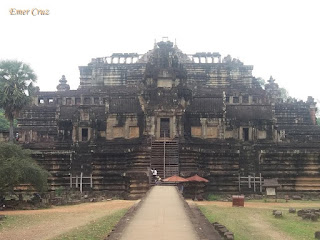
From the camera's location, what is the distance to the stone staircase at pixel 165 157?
2770 cm

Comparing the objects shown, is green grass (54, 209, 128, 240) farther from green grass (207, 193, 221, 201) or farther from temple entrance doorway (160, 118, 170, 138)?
temple entrance doorway (160, 118, 170, 138)

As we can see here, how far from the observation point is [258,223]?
18125 mm

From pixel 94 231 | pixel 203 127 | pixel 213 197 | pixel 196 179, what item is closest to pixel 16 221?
pixel 94 231

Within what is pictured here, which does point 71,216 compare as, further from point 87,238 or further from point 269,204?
point 269,204

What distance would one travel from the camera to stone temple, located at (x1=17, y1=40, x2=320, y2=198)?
95.2 ft

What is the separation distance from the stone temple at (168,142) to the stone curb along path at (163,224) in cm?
1079

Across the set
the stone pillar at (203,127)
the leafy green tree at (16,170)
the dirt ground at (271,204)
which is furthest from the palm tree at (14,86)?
the dirt ground at (271,204)

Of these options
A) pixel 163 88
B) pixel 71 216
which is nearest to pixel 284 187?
pixel 163 88

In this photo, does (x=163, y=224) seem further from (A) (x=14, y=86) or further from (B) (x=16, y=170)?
(A) (x=14, y=86)

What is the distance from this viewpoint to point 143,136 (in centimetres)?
3170

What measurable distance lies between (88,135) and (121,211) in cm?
1372

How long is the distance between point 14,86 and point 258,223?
905 inches

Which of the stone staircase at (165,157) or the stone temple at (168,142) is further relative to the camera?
the stone temple at (168,142)

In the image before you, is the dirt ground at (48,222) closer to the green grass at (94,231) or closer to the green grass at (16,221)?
the green grass at (16,221)
